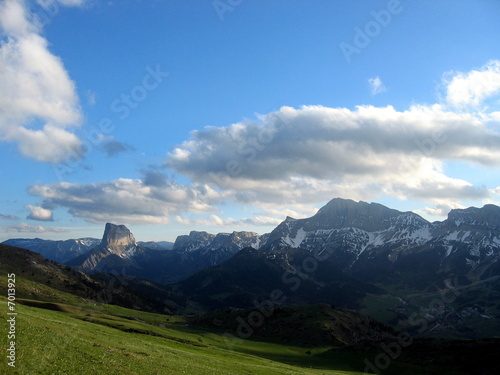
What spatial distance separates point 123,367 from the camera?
33844 mm

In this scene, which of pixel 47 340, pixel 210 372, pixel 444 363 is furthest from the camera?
pixel 444 363

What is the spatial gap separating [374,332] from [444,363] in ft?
317

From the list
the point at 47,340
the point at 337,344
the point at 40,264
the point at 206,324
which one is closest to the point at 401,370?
the point at 337,344

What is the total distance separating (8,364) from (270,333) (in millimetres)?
130145

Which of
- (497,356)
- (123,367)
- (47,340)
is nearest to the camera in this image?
(123,367)

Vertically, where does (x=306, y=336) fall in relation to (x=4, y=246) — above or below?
below

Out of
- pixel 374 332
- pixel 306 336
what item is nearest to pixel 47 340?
pixel 306 336

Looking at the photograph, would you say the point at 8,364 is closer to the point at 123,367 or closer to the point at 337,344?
the point at 123,367

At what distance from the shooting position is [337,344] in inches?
5202

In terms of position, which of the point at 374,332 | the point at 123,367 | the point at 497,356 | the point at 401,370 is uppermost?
the point at 123,367

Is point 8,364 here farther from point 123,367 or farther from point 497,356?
point 497,356

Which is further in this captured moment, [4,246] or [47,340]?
[4,246]

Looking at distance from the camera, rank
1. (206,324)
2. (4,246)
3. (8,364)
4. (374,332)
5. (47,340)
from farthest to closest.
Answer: (4,246)
(374,332)
(206,324)
(47,340)
(8,364)

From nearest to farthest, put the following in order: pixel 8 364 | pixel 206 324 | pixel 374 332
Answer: pixel 8 364, pixel 206 324, pixel 374 332
